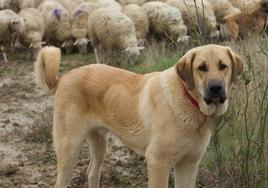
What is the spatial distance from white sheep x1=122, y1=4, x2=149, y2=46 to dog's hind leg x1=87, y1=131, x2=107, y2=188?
7.11 metres

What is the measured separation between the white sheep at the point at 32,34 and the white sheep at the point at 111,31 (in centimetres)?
110

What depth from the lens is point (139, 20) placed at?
508 inches

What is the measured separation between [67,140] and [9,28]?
6778 millimetres

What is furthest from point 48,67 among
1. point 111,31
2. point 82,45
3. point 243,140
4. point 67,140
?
point 82,45

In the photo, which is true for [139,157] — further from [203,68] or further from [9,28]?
[9,28]

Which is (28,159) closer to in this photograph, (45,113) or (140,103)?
(45,113)

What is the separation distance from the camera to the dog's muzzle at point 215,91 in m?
4.28

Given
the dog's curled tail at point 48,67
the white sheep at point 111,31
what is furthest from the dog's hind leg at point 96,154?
the white sheep at point 111,31

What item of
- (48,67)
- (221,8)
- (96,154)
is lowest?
(221,8)

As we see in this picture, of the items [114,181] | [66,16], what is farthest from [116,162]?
[66,16]

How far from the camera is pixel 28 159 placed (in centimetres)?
679

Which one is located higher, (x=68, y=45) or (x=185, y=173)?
(x=185, y=173)

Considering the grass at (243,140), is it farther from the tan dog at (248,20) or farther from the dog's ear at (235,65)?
the tan dog at (248,20)

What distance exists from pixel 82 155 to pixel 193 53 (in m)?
2.89
